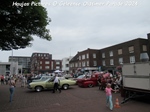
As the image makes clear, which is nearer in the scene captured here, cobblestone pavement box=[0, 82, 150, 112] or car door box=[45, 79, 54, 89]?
cobblestone pavement box=[0, 82, 150, 112]

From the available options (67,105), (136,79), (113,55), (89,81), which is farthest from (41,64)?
(136,79)

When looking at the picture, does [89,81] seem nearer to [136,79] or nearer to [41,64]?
[136,79]

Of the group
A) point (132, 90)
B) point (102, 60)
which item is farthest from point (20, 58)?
point (132, 90)

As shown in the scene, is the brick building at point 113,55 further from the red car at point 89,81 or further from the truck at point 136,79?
the truck at point 136,79

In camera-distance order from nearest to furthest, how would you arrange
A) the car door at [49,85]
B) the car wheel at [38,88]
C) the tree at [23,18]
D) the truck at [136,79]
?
the tree at [23,18] → the truck at [136,79] → the car wheel at [38,88] → the car door at [49,85]

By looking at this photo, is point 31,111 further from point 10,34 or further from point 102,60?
point 102,60

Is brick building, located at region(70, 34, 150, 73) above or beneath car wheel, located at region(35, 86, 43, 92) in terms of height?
above

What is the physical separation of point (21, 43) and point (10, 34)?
1716 mm

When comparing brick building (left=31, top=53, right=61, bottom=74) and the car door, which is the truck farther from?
brick building (left=31, top=53, right=61, bottom=74)

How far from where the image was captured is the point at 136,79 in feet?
29.0

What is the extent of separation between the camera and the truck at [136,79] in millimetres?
8133

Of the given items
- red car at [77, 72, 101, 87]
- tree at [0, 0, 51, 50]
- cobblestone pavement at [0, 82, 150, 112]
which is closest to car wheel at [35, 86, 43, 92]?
cobblestone pavement at [0, 82, 150, 112]

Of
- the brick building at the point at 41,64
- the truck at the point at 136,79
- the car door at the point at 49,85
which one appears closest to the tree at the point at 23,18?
the truck at the point at 136,79

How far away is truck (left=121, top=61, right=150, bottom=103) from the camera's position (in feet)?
26.7
